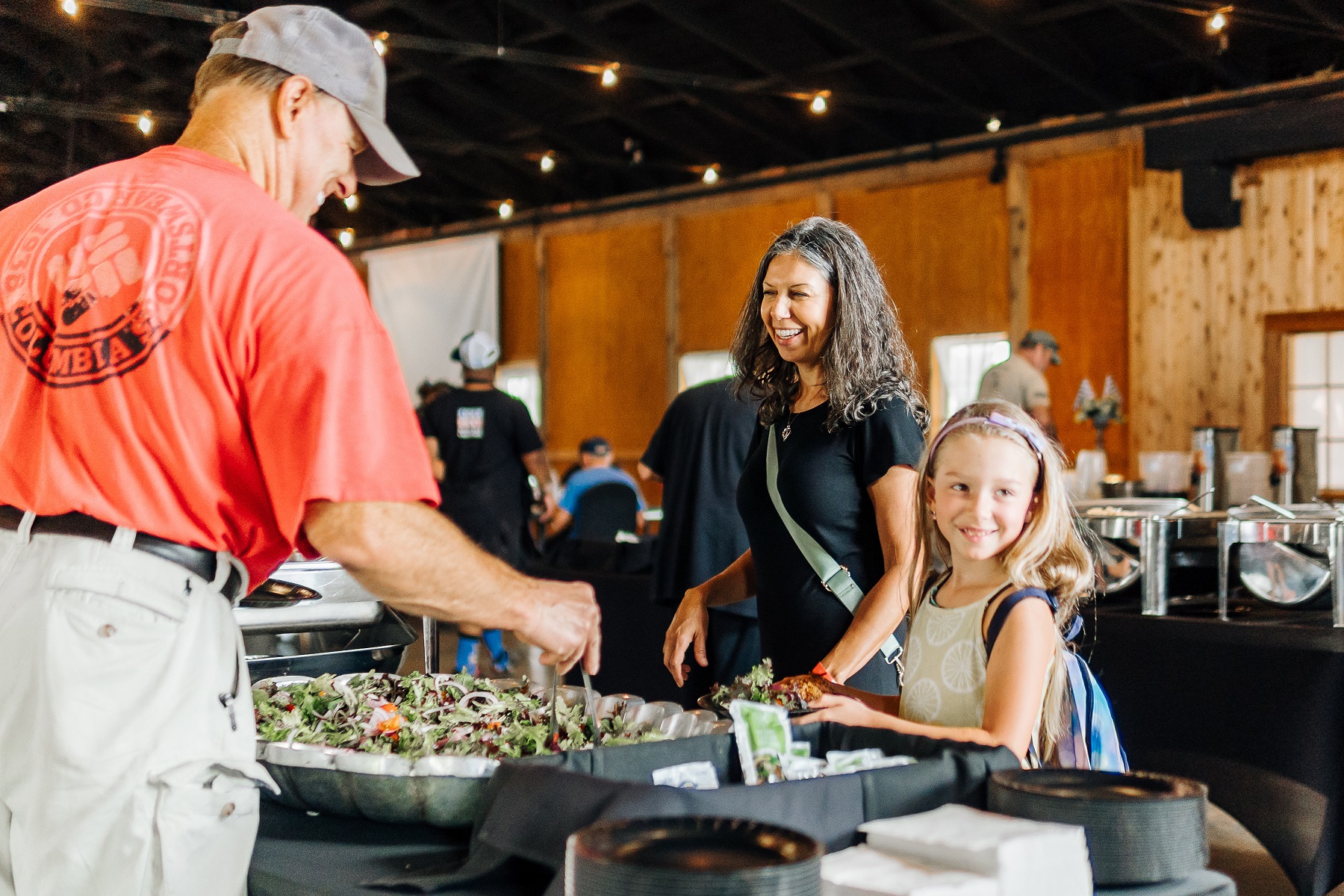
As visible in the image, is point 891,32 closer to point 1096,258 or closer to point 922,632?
point 1096,258

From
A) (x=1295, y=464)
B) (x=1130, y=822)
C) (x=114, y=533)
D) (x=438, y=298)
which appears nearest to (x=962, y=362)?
(x=1295, y=464)

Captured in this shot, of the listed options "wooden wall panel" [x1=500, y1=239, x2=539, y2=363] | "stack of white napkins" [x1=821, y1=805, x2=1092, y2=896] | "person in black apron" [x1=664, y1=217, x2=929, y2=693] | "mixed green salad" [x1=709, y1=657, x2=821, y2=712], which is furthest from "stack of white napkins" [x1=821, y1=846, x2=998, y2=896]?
"wooden wall panel" [x1=500, y1=239, x2=539, y2=363]

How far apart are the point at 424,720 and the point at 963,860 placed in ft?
2.36

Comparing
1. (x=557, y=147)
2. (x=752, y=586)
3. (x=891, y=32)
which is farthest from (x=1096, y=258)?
(x=752, y=586)

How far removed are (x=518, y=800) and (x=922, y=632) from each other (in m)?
0.67

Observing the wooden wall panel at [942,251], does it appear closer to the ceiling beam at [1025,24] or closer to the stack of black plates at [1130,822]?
the ceiling beam at [1025,24]

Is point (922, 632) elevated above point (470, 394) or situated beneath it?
situated beneath

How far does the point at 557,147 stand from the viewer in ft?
36.9

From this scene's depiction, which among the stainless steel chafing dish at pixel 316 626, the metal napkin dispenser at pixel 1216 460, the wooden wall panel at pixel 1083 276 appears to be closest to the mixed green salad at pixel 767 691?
the stainless steel chafing dish at pixel 316 626

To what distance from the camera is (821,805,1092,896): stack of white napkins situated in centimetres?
95

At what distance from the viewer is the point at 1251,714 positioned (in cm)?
304

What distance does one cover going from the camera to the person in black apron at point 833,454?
1914 millimetres

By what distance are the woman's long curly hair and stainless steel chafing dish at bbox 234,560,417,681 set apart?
80cm

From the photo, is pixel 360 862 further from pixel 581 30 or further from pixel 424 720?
pixel 581 30
